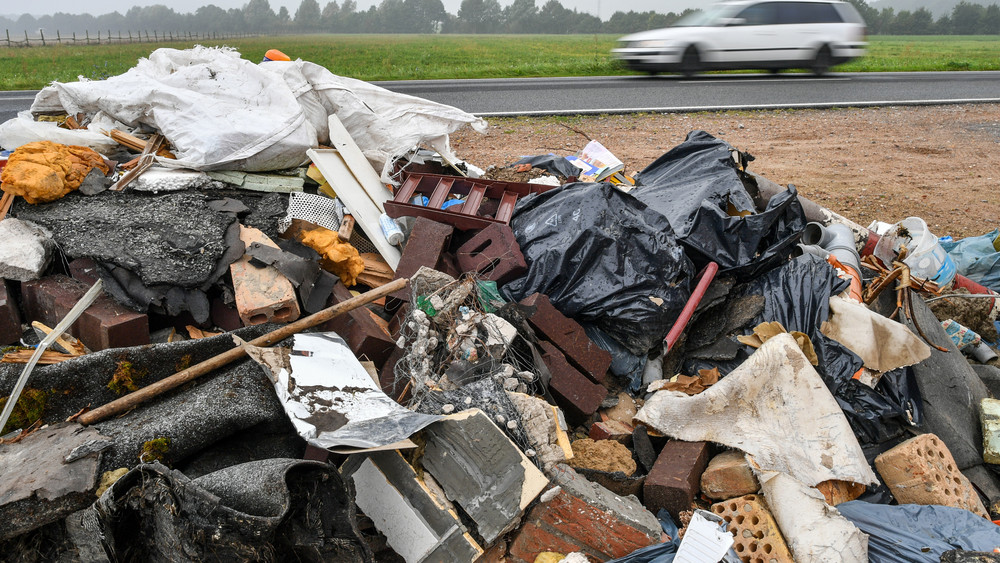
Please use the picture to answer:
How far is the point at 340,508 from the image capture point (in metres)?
2.17

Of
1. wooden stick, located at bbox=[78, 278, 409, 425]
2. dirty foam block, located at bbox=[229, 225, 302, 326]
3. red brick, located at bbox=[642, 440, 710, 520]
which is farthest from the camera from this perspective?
dirty foam block, located at bbox=[229, 225, 302, 326]

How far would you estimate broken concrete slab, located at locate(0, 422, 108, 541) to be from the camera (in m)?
2.06

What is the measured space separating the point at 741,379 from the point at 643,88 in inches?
319

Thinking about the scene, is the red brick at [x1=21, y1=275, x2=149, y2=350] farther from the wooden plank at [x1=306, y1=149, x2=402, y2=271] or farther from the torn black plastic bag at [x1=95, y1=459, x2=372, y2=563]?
the wooden plank at [x1=306, y1=149, x2=402, y2=271]

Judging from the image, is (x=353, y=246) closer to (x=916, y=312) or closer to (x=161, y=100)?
(x=161, y=100)

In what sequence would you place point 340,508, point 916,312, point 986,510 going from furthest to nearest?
point 916,312 → point 986,510 → point 340,508

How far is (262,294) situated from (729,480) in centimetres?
251

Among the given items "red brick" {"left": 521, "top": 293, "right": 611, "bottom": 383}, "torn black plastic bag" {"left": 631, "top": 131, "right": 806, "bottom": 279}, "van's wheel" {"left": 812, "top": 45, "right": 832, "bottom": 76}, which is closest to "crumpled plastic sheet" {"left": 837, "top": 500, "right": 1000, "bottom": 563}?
"red brick" {"left": 521, "top": 293, "right": 611, "bottom": 383}

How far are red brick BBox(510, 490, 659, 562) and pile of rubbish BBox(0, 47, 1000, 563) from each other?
12mm

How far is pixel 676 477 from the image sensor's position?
2.82m

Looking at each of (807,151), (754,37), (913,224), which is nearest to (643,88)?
(754,37)

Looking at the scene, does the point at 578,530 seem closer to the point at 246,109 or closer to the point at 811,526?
the point at 811,526

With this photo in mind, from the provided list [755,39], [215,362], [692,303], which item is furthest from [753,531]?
[755,39]

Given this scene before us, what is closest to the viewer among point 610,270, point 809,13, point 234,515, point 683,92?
point 234,515
